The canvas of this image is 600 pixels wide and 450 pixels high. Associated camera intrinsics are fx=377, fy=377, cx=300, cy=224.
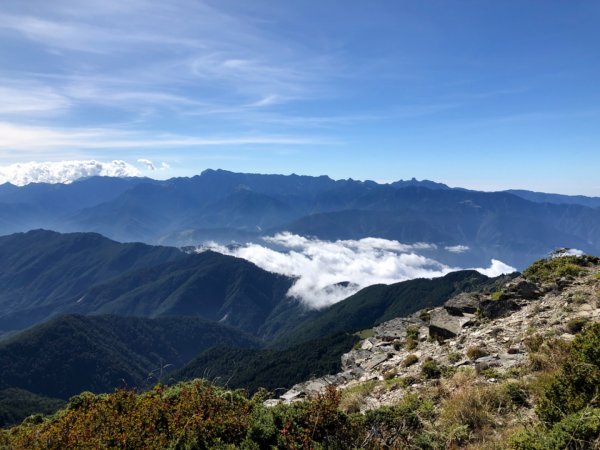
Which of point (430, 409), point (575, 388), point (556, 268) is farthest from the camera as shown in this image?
point (556, 268)

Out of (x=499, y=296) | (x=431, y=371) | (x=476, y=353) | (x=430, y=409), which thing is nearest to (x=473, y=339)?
(x=476, y=353)

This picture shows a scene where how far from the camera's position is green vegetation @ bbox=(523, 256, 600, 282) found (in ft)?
76.3

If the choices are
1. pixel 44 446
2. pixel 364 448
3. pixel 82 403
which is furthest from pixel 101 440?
pixel 82 403

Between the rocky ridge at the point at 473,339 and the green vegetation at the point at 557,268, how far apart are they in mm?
316

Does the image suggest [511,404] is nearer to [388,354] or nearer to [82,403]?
[388,354]

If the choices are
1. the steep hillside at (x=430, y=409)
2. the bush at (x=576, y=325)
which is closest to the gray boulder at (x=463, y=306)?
the steep hillside at (x=430, y=409)

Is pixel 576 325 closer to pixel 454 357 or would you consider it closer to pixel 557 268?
pixel 454 357

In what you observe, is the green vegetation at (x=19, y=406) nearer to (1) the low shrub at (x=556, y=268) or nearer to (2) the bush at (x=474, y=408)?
(1) the low shrub at (x=556, y=268)

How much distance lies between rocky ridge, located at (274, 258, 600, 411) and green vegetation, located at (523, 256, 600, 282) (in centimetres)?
32

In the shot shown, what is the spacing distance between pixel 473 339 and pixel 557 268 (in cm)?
1115

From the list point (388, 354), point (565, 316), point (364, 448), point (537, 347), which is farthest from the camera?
point (388, 354)

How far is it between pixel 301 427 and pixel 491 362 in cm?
818

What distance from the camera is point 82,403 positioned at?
16422 millimetres

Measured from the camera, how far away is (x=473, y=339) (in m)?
17.4
